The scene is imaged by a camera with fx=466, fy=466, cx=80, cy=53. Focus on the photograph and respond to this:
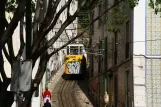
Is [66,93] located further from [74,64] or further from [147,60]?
[147,60]

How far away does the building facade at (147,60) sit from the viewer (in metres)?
21.8

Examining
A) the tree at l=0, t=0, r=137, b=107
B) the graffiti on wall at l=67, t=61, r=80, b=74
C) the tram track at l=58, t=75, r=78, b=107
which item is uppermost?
the tree at l=0, t=0, r=137, b=107

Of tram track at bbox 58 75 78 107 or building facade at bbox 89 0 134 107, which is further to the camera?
tram track at bbox 58 75 78 107

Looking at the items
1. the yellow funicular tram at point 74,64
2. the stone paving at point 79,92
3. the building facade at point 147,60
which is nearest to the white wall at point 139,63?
the building facade at point 147,60

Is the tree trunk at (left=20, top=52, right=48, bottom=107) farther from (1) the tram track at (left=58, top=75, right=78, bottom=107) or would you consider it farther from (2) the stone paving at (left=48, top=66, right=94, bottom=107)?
(2) the stone paving at (left=48, top=66, right=94, bottom=107)

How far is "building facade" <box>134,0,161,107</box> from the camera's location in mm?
21797

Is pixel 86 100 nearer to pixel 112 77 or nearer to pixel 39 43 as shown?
pixel 112 77

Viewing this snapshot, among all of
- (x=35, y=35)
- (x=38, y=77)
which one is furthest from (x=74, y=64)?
(x=35, y=35)

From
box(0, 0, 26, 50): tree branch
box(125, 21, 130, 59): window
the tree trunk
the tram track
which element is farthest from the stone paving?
box(0, 0, 26, 50): tree branch

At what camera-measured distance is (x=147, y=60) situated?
72.2 feet

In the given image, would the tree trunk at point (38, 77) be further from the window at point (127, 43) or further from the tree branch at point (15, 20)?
the window at point (127, 43)

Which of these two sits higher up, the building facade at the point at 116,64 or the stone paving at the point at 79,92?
the building facade at the point at 116,64

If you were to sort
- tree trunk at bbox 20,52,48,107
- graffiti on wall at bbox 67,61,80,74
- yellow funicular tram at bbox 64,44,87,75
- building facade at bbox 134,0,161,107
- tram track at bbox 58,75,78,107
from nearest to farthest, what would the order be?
tree trunk at bbox 20,52,48,107, building facade at bbox 134,0,161,107, tram track at bbox 58,75,78,107, yellow funicular tram at bbox 64,44,87,75, graffiti on wall at bbox 67,61,80,74

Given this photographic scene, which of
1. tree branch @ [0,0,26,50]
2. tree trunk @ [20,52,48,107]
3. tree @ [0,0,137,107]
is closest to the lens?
tree branch @ [0,0,26,50]
